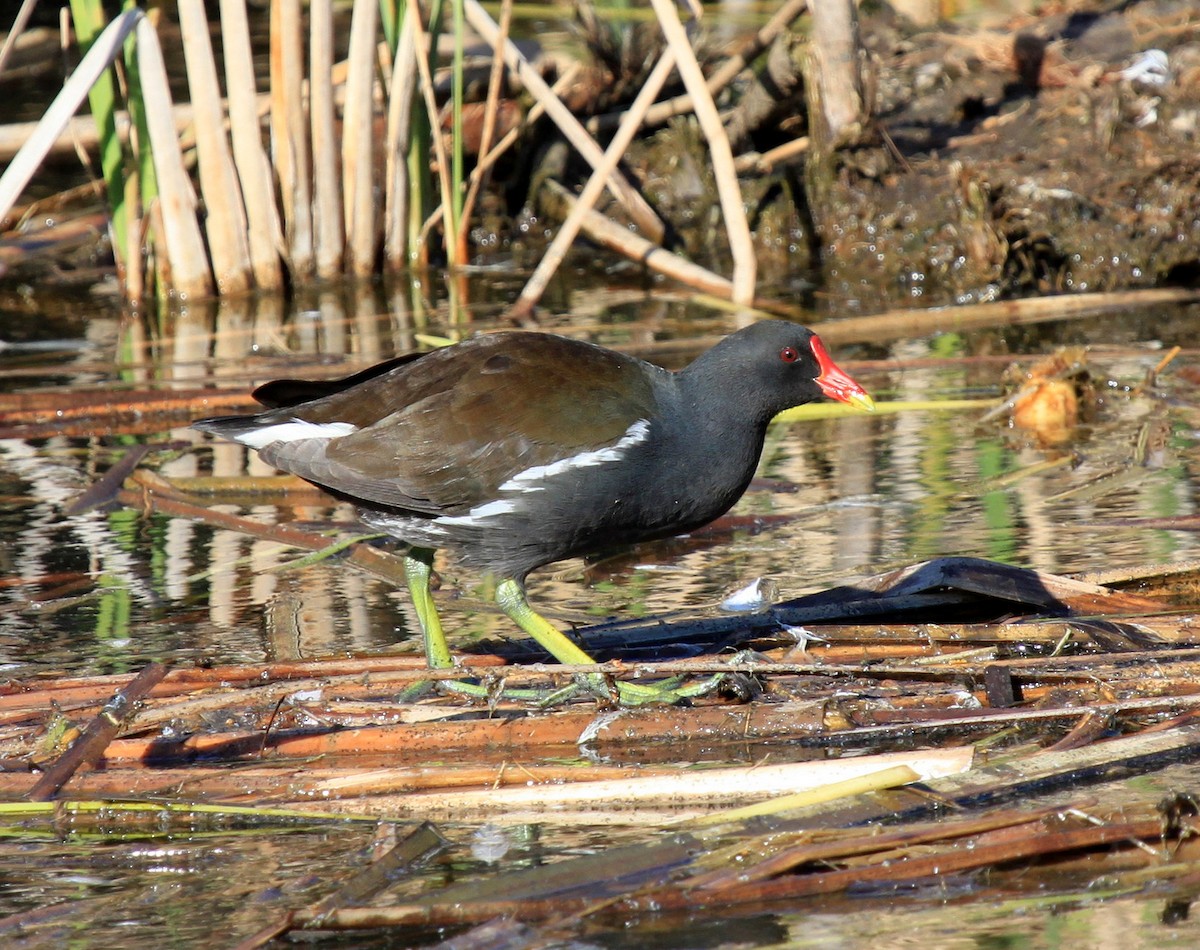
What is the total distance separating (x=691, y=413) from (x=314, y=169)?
13.2ft

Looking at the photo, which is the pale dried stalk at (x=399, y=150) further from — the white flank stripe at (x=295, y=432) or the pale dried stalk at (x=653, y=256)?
the white flank stripe at (x=295, y=432)

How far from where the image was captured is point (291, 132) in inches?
272

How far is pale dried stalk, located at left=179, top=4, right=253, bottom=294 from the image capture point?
649 cm

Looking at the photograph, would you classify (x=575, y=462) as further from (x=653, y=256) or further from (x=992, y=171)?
(x=992, y=171)

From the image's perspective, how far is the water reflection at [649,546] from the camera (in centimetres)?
400

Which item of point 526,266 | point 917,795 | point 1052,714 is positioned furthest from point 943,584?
point 526,266

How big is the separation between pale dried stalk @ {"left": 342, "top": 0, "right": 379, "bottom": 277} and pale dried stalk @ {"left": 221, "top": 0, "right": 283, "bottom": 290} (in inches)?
13.4

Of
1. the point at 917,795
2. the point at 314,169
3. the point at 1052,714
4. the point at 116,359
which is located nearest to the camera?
the point at 917,795

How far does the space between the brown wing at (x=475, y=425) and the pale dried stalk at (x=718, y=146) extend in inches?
111

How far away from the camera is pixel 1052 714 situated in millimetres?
3037

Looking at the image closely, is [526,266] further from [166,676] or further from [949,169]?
[166,676]

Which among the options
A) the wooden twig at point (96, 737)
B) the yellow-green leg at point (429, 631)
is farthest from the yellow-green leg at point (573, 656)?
the wooden twig at point (96, 737)

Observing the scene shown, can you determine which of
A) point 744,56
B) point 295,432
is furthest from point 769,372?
point 744,56

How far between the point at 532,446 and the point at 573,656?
459mm
